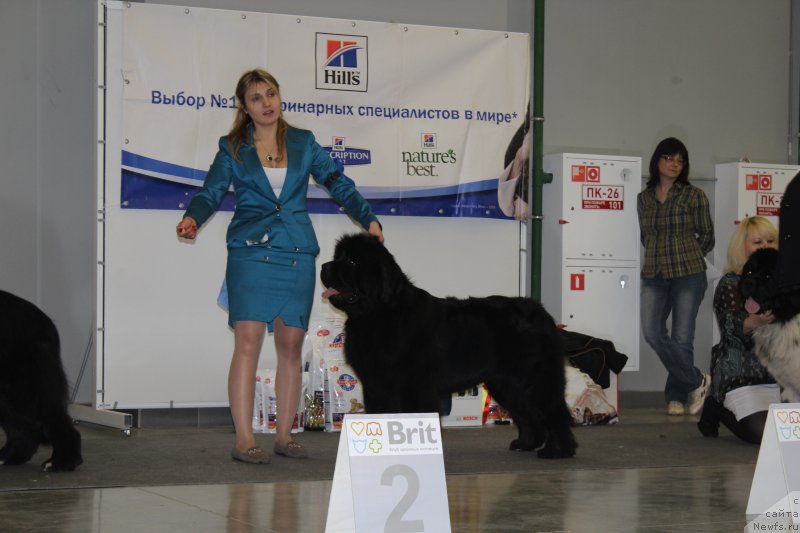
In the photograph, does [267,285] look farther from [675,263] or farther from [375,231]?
[675,263]

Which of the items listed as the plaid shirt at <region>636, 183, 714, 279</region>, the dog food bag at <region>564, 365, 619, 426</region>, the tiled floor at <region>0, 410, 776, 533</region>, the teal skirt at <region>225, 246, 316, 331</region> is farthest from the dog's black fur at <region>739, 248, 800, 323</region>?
the teal skirt at <region>225, 246, 316, 331</region>

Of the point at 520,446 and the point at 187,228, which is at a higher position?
the point at 187,228

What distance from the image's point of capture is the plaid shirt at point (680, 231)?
280 inches

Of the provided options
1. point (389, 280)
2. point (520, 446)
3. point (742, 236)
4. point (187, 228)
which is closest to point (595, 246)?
point (742, 236)

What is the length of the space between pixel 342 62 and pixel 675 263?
9.23 feet

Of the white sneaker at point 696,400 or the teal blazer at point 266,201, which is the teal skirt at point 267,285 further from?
the white sneaker at point 696,400

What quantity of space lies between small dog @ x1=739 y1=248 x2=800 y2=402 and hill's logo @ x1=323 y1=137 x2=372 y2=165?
258 centimetres

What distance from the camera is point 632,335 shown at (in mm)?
7375

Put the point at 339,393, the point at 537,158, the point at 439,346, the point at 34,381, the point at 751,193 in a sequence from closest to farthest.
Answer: the point at 34,381
the point at 439,346
the point at 339,393
the point at 537,158
the point at 751,193

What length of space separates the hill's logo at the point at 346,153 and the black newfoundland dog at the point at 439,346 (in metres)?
1.96

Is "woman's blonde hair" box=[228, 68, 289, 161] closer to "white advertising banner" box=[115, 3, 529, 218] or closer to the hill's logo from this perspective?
"white advertising banner" box=[115, 3, 529, 218]

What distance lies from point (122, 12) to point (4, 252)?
1.75 metres

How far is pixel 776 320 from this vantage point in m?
5.18

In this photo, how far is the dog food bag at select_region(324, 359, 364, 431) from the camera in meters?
6.19
